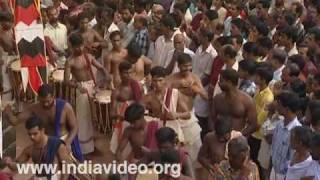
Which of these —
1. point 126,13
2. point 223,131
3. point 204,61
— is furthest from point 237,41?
point 223,131

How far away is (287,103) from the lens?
6449mm

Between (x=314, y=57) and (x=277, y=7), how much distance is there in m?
2.74

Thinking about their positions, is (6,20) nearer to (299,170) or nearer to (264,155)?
(264,155)

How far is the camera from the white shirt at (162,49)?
364 inches

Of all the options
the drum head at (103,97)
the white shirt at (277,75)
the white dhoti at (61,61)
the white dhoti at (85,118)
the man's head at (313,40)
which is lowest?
the white dhoti at (85,118)

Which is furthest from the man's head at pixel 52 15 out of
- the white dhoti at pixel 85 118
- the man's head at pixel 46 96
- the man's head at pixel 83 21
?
the man's head at pixel 46 96

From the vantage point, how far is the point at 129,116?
Answer: 21.7 ft

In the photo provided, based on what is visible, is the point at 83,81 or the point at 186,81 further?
the point at 83,81

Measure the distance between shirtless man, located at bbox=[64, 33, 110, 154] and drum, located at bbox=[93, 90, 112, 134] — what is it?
9cm

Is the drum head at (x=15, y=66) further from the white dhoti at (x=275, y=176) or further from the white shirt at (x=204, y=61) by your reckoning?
the white dhoti at (x=275, y=176)

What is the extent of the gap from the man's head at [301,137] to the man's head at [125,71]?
239 centimetres

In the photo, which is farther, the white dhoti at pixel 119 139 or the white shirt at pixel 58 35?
the white shirt at pixel 58 35

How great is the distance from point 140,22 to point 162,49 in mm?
875

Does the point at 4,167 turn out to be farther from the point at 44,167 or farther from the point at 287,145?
the point at 287,145
